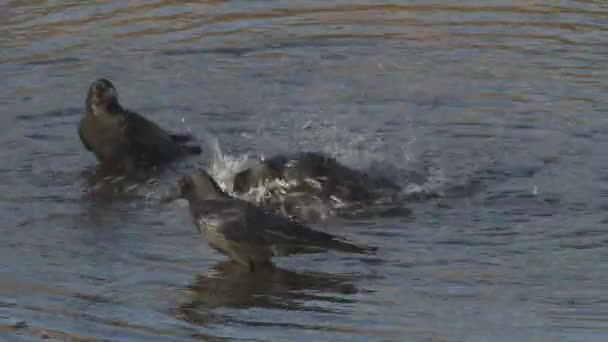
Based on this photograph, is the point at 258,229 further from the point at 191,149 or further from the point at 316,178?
the point at 191,149

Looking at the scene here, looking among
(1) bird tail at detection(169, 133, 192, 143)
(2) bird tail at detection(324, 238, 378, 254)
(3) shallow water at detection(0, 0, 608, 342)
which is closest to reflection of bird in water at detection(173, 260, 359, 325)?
(3) shallow water at detection(0, 0, 608, 342)

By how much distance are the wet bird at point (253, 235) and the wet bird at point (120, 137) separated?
1899 mm

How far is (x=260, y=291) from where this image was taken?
28.3 ft

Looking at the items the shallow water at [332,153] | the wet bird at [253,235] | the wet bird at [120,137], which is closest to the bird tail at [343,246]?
the wet bird at [253,235]

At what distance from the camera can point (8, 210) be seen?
9.83 m

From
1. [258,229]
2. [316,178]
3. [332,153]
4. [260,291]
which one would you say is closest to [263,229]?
[258,229]

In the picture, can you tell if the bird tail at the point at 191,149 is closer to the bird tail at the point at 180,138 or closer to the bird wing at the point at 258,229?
the bird tail at the point at 180,138

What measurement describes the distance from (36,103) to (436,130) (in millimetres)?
3208

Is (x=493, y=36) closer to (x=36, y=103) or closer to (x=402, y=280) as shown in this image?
(x=36, y=103)

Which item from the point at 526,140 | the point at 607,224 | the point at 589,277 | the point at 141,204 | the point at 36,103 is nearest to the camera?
the point at 589,277

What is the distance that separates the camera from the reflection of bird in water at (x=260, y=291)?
812cm

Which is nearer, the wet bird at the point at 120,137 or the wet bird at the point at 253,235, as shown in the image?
the wet bird at the point at 253,235

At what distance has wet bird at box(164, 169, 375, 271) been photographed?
8.74 metres

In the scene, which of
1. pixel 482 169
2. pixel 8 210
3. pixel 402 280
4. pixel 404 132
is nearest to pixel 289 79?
pixel 404 132
